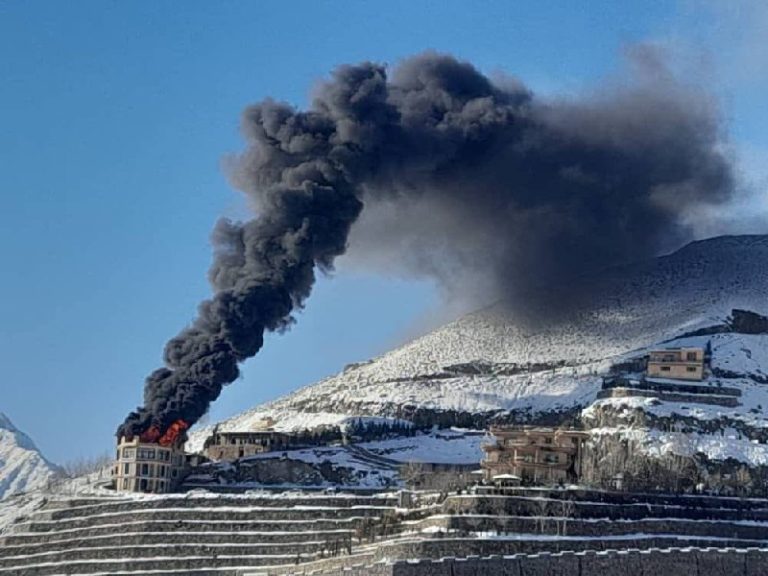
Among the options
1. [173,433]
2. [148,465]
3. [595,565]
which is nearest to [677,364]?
[173,433]

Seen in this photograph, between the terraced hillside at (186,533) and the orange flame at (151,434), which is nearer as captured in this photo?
the terraced hillside at (186,533)

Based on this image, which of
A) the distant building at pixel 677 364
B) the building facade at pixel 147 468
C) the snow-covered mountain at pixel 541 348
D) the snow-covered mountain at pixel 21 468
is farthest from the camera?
the snow-covered mountain at pixel 21 468

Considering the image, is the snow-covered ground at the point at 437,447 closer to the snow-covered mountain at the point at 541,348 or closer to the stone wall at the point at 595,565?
the snow-covered mountain at the point at 541,348

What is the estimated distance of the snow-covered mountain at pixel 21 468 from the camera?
168 meters

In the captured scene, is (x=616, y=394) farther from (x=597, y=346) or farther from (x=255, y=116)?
(x=255, y=116)

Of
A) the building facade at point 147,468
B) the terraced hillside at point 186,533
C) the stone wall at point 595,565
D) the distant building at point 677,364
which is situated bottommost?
the stone wall at point 595,565

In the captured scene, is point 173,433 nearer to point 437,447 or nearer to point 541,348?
point 437,447

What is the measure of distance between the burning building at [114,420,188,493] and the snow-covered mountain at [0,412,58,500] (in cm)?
3039

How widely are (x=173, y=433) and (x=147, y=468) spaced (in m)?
4.72

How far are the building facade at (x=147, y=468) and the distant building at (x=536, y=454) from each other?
20169mm

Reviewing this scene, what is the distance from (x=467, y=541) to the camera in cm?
9619

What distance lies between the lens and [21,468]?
178 m

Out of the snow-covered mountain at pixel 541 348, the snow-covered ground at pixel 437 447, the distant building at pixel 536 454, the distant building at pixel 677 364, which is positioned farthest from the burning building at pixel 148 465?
the distant building at pixel 677 364

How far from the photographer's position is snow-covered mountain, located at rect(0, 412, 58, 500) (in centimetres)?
16768
